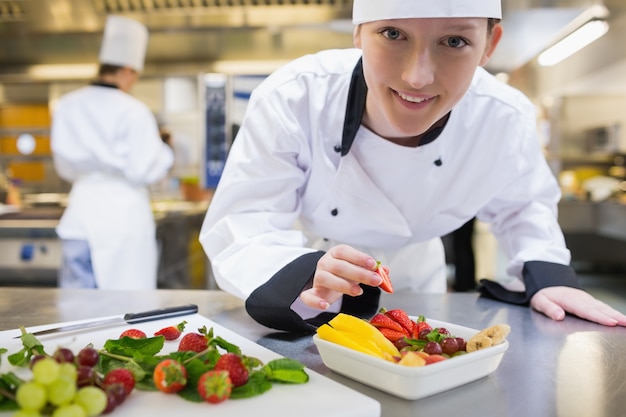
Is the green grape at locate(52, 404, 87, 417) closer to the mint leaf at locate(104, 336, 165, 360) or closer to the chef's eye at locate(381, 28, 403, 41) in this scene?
the mint leaf at locate(104, 336, 165, 360)

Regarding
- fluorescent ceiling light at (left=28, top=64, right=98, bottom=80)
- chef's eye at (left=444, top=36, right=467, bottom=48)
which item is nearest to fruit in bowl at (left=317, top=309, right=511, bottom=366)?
chef's eye at (left=444, top=36, right=467, bottom=48)

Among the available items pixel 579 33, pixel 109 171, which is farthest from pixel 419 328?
pixel 579 33

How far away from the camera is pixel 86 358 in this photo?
0.70 meters

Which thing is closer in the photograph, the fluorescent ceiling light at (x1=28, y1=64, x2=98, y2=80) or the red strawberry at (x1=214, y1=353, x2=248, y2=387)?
the red strawberry at (x1=214, y1=353, x2=248, y2=387)

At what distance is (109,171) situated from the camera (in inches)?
130

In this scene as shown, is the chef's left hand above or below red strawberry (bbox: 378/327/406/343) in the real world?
below

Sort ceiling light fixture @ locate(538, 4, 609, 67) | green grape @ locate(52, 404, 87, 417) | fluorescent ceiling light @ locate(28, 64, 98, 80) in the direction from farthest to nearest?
fluorescent ceiling light @ locate(28, 64, 98, 80)
ceiling light fixture @ locate(538, 4, 609, 67)
green grape @ locate(52, 404, 87, 417)

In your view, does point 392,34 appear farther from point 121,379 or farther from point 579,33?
point 579,33

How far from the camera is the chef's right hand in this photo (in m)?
0.90

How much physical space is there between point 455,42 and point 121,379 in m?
0.75

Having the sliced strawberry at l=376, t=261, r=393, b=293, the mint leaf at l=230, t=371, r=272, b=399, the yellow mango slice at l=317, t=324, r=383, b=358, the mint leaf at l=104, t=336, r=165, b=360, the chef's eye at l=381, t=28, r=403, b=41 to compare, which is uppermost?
the chef's eye at l=381, t=28, r=403, b=41

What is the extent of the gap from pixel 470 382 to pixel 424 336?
4.1 inches

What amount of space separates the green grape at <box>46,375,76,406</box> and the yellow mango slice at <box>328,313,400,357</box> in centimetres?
38

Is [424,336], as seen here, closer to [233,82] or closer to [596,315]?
[596,315]
